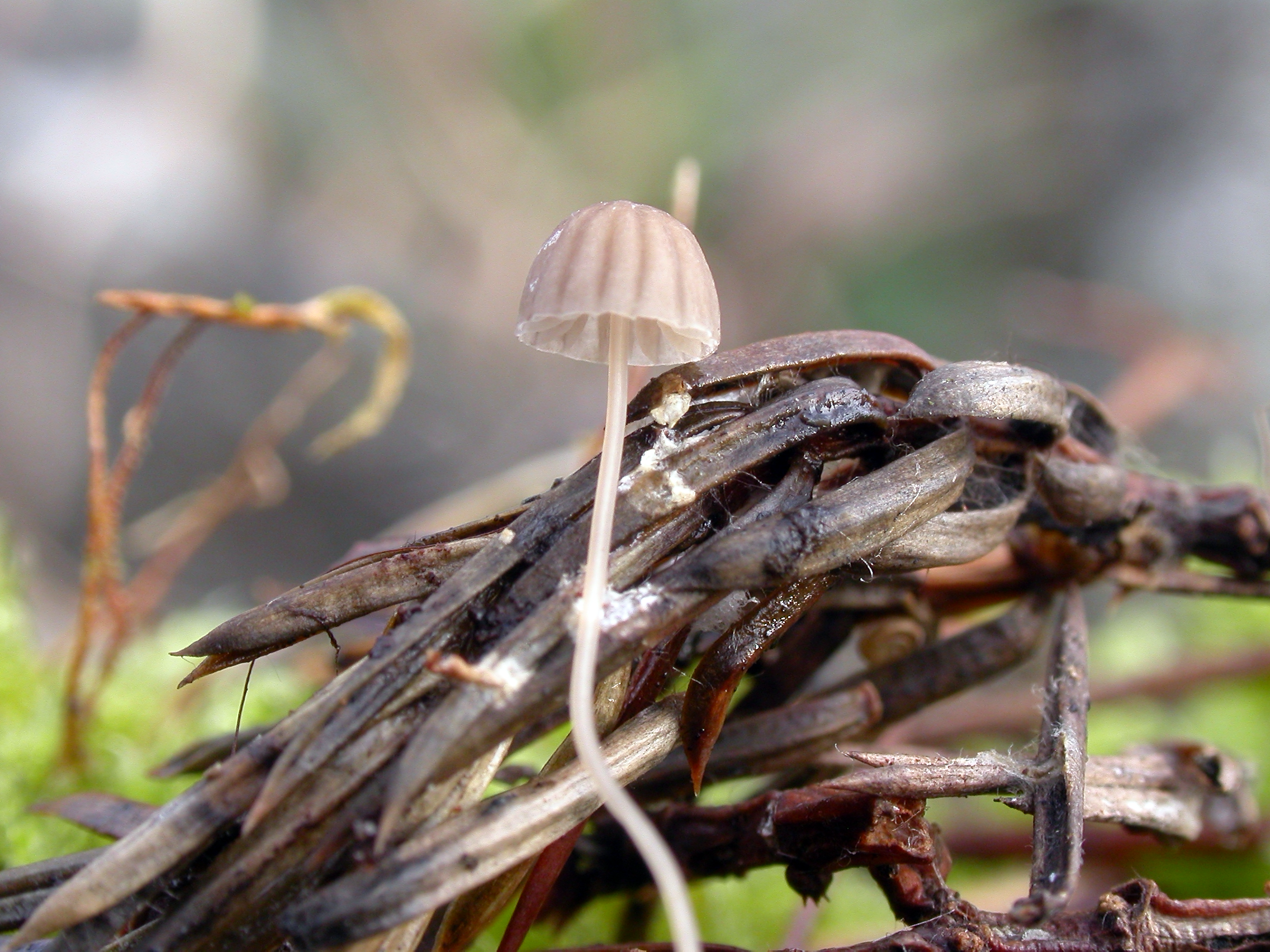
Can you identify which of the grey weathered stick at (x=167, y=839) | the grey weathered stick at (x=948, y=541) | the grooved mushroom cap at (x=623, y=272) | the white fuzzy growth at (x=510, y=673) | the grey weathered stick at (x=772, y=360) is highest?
the grooved mushroom cap at (x=623, y=272)

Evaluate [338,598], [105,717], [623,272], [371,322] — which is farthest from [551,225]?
[338,598]

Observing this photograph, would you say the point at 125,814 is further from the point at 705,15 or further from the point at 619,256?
the point at 705,15

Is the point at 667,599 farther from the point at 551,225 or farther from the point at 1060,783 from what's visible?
the point at 551,225

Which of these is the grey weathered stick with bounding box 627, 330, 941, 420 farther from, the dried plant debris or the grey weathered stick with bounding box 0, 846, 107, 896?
the grey weathered stick with bounding box 0, 846, 107, 896

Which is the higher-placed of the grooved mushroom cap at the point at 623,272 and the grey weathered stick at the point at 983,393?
the grooved mushroom cap at the point at 623,272

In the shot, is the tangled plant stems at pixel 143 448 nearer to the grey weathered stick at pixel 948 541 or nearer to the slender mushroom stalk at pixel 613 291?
the slender mushroom stalk at pixel 613 291

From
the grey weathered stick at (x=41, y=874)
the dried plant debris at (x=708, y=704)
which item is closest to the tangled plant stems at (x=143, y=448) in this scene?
the dried plant debris at (x=708, y=704)

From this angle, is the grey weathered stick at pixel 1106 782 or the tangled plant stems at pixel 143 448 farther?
the tangled plant stems at pixel 143 448

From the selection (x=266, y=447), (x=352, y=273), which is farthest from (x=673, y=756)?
(x=352, y=273)
